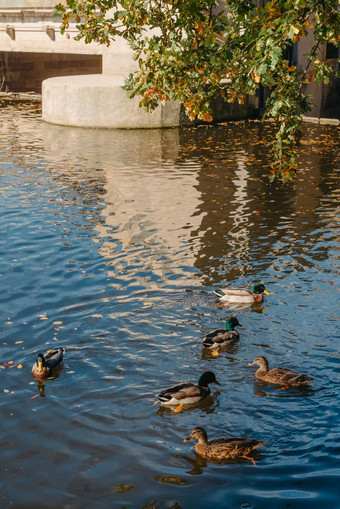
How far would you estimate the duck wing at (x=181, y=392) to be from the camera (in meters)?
8.89

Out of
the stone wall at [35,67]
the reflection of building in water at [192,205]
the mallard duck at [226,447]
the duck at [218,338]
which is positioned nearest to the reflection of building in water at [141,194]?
the reflection of building in water at [192,205]

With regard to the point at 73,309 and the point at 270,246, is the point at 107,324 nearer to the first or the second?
the point at 73,309

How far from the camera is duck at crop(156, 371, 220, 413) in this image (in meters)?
8.89

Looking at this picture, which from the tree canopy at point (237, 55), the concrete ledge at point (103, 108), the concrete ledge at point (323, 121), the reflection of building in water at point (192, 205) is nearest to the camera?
Answer: the tree canopy at point (237, 55)

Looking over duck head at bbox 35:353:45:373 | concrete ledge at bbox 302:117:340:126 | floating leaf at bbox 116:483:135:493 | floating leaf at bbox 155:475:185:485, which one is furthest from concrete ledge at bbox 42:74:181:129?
floating leaf at bbox 116:483:135:493

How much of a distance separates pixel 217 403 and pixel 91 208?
32.1 feet

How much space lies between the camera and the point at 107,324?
11.4m

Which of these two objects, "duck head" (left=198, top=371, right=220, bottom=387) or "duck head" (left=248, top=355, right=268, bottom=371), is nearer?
"duck head" (left=198, top=371, right=220, bottom=387)

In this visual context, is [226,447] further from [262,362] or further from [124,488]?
[262,362]

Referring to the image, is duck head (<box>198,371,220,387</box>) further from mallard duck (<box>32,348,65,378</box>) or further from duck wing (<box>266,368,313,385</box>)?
mallard duck (<box>32,348,65,378</box>)

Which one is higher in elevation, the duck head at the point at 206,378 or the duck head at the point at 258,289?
the duck head at the point at 258,289

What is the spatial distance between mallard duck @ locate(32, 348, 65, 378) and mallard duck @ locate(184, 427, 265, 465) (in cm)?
Answer: 238

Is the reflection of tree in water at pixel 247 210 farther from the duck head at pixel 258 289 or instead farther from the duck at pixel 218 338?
the duck at pixel 218 338

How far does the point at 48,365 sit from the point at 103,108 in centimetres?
2241
